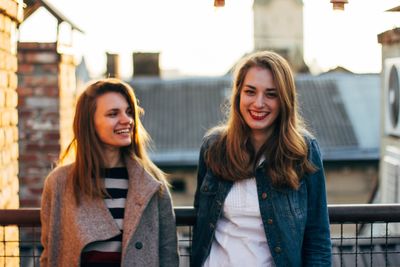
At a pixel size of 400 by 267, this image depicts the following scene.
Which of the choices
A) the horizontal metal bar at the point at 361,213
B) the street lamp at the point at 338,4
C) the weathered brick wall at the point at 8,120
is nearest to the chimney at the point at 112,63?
the weathered brick wall at the point at 8,120

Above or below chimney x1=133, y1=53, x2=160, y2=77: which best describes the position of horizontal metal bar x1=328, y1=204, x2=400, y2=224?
below

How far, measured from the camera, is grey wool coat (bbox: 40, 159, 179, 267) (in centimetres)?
254

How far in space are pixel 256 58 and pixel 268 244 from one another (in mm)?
724

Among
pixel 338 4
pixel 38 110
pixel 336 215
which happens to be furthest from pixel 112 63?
pixel 336 215

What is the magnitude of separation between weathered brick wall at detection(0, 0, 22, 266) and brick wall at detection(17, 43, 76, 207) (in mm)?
1465

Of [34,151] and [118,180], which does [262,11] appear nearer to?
[34,151]

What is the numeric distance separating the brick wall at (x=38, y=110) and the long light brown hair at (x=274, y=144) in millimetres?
2582

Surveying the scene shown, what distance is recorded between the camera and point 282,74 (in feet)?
8.10

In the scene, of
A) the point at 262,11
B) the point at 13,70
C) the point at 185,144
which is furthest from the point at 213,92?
the point at 13,70

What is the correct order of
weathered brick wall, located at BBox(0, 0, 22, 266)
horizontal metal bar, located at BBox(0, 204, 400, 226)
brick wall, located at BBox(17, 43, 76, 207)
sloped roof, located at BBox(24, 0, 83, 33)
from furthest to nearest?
brick wall, located at BBox(17, 43, 76, 207) < sloped roof, located at BBox(24, 0, 83, 33) < weathered brick wall, located at BBox(0, 0, 22, 266) < horizontal metal bar, located at BBox(0, 204, 400, 226)

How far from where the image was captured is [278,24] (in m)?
26.9

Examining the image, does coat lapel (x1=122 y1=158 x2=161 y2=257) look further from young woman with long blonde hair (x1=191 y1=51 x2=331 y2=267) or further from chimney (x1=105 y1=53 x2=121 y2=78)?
chimney (x1=105 y1=53 x2=121 y2=78)

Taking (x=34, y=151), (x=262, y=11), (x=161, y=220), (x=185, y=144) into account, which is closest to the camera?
(x=161, y=220)

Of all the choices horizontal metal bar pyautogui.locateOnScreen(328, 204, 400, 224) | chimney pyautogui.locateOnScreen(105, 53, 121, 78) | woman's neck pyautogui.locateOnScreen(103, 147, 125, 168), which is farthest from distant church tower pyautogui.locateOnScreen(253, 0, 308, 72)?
woman's neck pyautogui.locateOnScreen(103, 147, 125, 168)
